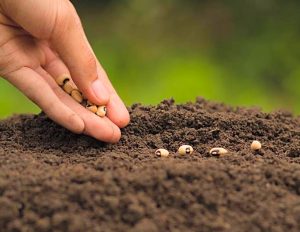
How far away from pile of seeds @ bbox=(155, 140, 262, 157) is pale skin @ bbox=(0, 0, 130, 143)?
0.17 meters

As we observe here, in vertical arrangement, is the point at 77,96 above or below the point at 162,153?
above

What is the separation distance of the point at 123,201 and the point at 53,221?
0.15 metres

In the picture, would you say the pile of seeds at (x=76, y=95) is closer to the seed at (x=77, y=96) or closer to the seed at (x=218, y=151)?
the seed at (x=77, y=96)

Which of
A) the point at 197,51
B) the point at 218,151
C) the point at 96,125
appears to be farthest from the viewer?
the point at 197,51

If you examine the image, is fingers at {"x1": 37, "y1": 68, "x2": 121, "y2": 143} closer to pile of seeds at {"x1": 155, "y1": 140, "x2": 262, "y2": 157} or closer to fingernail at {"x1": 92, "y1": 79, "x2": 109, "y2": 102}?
fingernail at {"x1": 92, "y1": 79, "x2": 109, "y2": 102}

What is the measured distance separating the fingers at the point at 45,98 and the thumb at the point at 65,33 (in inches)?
3.9

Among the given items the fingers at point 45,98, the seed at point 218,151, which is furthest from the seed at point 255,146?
the fingers at point 45,98

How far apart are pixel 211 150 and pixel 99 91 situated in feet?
1.37

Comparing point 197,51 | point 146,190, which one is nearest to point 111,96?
point 146,190

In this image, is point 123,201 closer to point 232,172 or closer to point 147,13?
point 232,172

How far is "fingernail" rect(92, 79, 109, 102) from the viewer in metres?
1.75

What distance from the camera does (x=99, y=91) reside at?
1.76 m

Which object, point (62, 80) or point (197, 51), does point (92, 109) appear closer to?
point (62, 80)

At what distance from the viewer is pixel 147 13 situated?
4160 millimetres
